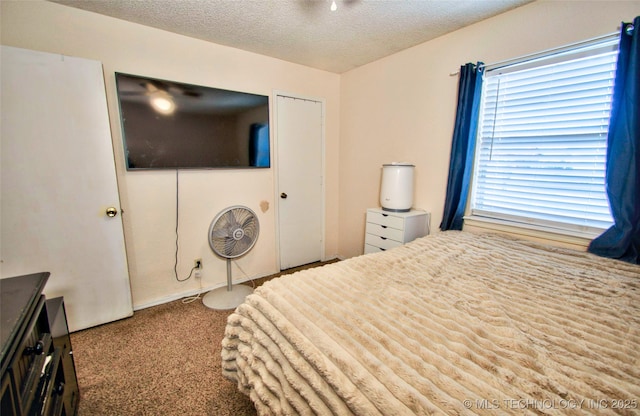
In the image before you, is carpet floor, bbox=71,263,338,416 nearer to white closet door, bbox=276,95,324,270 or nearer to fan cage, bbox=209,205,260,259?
fan cage, bbox=209,205,260,259

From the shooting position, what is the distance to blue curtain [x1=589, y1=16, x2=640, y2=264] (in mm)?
1455

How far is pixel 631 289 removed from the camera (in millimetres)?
1255

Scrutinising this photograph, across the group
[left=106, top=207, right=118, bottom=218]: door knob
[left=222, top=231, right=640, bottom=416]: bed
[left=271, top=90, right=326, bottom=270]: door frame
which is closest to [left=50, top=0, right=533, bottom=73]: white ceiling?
[left=271, top=90, right=326, bottom=270]: door frame

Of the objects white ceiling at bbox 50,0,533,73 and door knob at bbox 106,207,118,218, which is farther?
door knob at bbox 106,207,118,218

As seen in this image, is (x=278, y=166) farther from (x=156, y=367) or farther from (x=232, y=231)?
(x=156, y=367)

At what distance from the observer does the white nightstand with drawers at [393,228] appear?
93.4 inches

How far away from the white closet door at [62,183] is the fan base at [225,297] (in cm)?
71

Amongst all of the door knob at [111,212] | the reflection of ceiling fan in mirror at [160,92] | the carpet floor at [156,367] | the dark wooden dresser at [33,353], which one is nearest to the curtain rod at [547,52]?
the reflection of ceiling fan in mirror at [160,92]

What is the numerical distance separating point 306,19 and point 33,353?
2.40 m

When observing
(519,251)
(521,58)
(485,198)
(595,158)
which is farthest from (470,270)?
(521,58)

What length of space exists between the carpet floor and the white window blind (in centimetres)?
227

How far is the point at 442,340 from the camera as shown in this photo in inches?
35.4

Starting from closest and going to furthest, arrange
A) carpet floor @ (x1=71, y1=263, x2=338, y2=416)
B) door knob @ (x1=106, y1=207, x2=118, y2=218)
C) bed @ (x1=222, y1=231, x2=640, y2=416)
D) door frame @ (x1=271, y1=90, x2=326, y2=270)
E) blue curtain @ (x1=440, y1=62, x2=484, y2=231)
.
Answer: bed @ (x1=222, y1=231, x2=640, y2=416) < carpet floor @ (x1=71, y1=263, x2=338, y2=416) < door knob @ (x1=106, y1=207, x2=118, y2=218) < blue curtain @ (x1=440, y1=62, x2=484, y2=231) < door frame @ (x1=271, y1=90, x2=326, y2=270)

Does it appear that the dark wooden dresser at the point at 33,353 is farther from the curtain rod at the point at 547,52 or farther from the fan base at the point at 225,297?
the curtain rod at the point at 547,52
